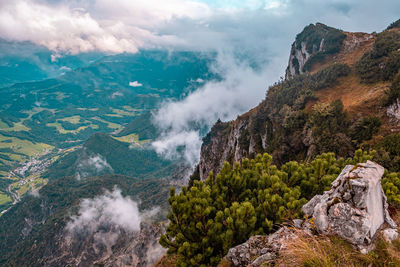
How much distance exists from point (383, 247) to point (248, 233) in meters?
5.51

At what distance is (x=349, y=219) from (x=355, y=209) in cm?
46

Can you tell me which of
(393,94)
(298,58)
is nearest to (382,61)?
(393,94)

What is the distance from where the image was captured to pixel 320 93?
171 feet

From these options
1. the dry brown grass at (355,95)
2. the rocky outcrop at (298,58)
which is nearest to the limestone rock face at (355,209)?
the dry brown grass at (355,95)

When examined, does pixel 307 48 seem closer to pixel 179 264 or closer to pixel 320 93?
pixel 320 93

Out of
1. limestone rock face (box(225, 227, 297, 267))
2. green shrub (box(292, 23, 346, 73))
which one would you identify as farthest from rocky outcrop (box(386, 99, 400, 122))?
green shrub (box(292, 23, 346, 73))

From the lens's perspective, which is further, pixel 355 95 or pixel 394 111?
pixel 355 95

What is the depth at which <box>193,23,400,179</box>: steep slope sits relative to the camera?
3231cm

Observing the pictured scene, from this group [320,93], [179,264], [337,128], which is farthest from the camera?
[320,93]

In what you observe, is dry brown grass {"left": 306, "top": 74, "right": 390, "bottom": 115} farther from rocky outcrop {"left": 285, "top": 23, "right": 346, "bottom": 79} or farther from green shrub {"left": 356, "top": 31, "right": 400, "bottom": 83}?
rocky outcrop {"left": 285, "top": 23, "right": 346, "bottom": 79}

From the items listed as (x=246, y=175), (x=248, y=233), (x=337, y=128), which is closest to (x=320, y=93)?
(x=337, y=128)

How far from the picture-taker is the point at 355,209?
25.9ft

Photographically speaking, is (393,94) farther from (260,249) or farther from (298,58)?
(298,58)

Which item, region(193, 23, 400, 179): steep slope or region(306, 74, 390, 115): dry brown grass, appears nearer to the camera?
region(193, 23, 400, 179): steep slope
